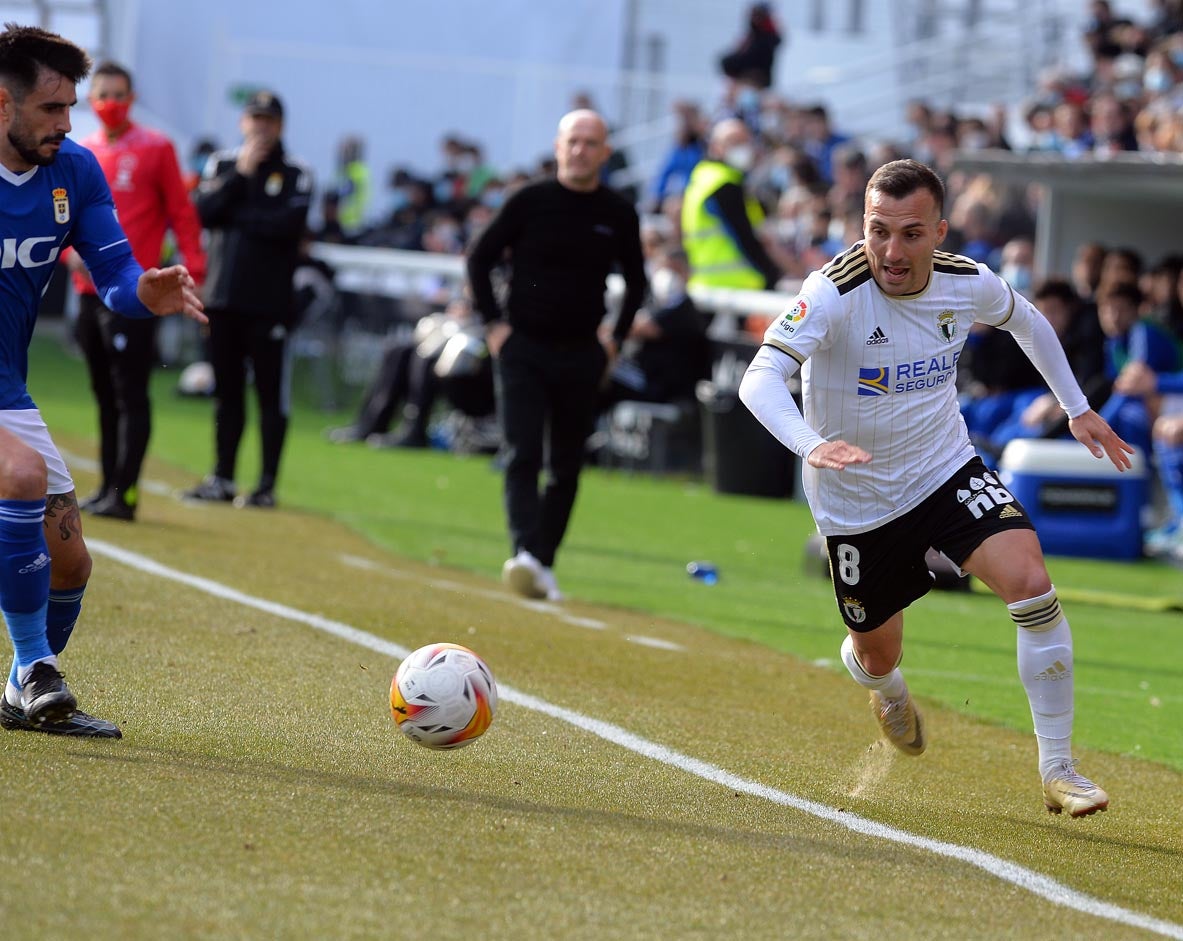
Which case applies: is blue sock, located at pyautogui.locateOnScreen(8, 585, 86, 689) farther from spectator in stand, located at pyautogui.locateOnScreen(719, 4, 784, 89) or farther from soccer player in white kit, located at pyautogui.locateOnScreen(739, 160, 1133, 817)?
spectator in stand, located at pyautogui.locateOnScreen(719, 4, 784, 89)

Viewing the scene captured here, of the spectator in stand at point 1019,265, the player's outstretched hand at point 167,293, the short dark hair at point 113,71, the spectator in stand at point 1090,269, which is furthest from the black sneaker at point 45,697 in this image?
the spectator in stand at point 1019,265

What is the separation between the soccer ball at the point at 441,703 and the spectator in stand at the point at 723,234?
11.1 m

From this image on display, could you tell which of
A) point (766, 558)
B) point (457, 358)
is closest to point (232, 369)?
point (766, 558)

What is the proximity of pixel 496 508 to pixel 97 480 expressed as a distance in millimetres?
3046

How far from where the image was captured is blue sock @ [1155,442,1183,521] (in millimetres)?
13273

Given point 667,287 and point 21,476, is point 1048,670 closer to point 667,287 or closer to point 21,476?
point 21,476

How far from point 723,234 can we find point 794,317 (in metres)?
11.2

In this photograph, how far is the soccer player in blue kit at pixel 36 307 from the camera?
549 cm

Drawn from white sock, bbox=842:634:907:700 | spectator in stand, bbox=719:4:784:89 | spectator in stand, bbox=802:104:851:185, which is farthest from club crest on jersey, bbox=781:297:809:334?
spectator in stand, bbox=719:4:784:89

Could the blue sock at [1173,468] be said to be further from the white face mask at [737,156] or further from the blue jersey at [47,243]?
the blue jersey at [47,243]

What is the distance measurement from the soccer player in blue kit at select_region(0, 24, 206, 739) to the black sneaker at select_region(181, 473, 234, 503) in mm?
6725

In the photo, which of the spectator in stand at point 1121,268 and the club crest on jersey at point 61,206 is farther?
the spectator in stand at point 1121,268

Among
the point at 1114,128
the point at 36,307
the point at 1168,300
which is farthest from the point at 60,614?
the point at 1114,128

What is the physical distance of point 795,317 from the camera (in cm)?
571
